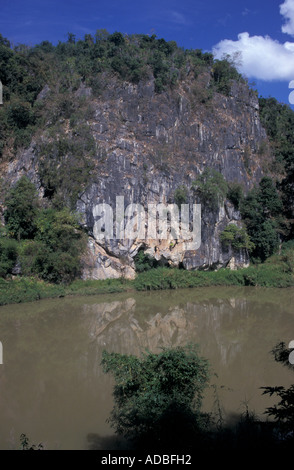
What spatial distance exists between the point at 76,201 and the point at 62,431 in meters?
13.6

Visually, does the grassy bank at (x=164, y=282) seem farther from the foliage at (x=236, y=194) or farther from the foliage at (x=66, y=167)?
the foliage at (x=66, y=167)

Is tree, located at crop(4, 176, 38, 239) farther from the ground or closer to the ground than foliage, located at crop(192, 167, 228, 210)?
closer to the ground

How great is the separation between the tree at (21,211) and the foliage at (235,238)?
10259mm

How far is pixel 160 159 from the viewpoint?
21312 mm

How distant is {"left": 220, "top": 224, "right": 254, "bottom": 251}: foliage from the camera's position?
20984 millimetres

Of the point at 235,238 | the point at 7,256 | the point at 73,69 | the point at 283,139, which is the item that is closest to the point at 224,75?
the point at 283,139

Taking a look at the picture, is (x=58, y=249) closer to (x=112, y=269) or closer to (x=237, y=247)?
(x=112, y=269)

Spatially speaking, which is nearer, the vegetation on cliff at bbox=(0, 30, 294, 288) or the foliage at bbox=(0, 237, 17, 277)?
the foliage at bbox=(0, 237, 17, 277)

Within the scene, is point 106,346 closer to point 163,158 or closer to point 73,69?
point 163,158

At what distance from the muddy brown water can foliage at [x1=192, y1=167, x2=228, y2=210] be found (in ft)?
17.2

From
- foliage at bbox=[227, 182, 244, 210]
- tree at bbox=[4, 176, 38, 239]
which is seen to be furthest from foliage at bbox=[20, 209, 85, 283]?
foliage at bbox=[227, 182, 244, 210]

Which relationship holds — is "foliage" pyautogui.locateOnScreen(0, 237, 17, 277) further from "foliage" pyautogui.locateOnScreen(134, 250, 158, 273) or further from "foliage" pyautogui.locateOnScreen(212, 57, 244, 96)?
"foliage" pyautogui.locateOnScreen(212, 57, 244, 96)
